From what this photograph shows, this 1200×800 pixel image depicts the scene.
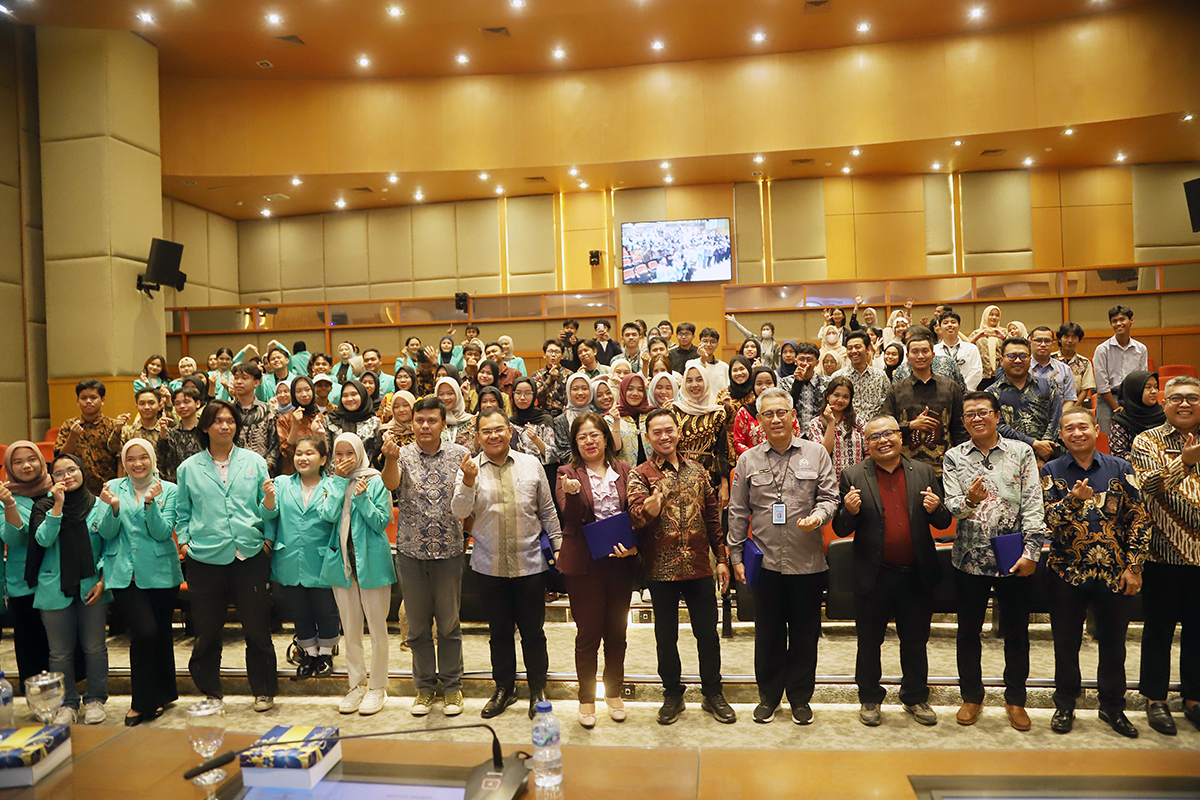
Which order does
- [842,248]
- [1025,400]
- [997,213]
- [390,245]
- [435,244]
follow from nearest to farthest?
1. [1025,400]
2. [997,213]
3. [842,248]
4. [435,244]
5. [390,245]

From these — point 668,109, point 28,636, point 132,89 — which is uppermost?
point 668,109

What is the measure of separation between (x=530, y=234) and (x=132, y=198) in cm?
570

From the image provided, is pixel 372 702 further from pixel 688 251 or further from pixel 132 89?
pixel 688 251

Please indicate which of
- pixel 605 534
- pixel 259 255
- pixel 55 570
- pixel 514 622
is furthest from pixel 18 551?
pixel 259 255

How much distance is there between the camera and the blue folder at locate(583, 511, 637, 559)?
3.26 meters

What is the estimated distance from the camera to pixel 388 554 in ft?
12.5

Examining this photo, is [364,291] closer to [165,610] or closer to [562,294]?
[562,294]

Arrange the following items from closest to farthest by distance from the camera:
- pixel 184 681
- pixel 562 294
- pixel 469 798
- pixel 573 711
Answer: pixel 469 798 < pixel 573 711 < pixel 184 681 < pixel 562 294

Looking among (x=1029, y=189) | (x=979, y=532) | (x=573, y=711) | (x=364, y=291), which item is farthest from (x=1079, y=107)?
(x=364, y=291)

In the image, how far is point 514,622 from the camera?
3631 mm

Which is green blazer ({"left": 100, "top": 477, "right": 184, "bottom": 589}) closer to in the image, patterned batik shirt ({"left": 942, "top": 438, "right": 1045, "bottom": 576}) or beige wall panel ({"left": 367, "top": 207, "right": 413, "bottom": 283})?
patterned batik shirt ({"left": 942, "top": 438, "right": 1045, "bottom": 576})

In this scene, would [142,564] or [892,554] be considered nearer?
[892,554]

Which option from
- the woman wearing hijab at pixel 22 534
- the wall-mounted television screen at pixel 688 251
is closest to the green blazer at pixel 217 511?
the woman wearing hijab at pixel 22 534

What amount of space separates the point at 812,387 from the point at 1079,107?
745 cm
